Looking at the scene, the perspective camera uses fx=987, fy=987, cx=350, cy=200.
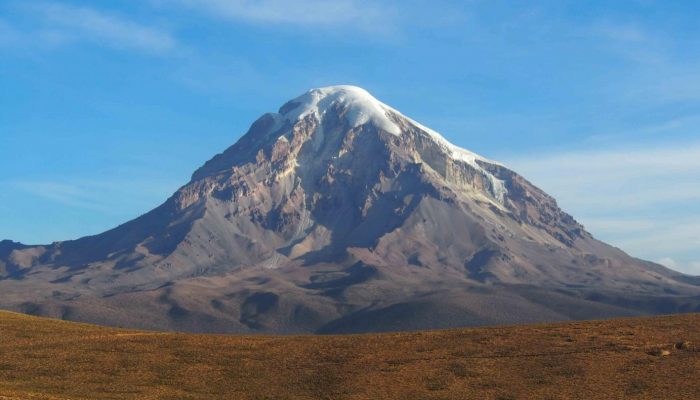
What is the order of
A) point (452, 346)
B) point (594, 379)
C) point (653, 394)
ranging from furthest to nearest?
point (452, 346) < point (594, 379) < point (653, 394)

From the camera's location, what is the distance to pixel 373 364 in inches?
3440

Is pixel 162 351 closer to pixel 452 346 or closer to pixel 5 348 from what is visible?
pixel 5 348

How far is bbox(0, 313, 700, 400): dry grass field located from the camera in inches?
3044

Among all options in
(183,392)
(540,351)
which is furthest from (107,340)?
(540,351)

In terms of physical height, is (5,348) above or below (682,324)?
below

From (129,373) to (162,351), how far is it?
1017 centimetres

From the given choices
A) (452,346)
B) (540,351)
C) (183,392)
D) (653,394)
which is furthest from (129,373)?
(653,394)

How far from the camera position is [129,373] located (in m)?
83.8

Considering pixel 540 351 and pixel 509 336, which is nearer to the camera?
pixel 540 351

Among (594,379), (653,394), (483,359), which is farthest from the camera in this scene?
(483,359)

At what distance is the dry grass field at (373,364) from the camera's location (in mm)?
77312

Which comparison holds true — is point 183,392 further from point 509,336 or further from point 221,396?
point 509,336

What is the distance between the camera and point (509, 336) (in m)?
98.9

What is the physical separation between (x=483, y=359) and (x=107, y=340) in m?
39.4
